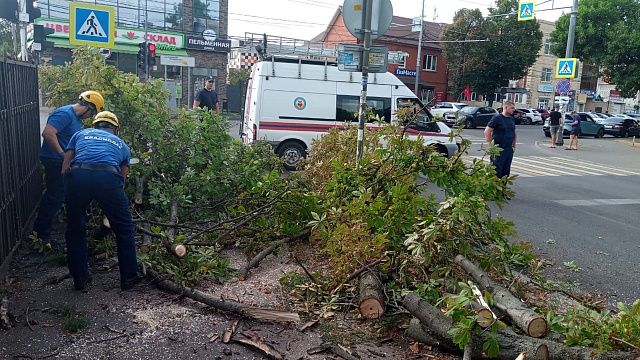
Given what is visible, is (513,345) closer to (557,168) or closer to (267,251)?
(267,251)

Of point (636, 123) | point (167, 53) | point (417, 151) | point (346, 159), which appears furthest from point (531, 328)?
point (636, 123)

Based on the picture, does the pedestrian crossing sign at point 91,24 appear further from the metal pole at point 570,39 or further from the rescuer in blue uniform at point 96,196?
the metal pole at point 570,39

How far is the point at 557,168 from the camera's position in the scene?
16.6 metres

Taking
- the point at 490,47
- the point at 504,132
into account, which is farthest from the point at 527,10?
the point at 490,47

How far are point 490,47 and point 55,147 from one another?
43.2 metres

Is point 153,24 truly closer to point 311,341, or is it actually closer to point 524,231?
point 524,231

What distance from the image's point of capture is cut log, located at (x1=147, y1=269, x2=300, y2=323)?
4.43 metres

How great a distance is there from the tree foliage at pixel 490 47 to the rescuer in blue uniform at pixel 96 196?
139ft

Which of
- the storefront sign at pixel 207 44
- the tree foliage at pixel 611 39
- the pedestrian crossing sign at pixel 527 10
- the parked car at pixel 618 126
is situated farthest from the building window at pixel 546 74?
the pedestrian crossing sign at pixel 527 10

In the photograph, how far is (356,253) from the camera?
16.0 feet

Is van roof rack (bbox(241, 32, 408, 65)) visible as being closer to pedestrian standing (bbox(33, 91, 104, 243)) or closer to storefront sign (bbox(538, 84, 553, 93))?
pedestrian standing (bbox(33, 91, 104, 243))

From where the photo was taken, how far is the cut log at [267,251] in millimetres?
5521

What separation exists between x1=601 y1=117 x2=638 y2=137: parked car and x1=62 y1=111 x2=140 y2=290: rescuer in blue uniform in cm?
3664

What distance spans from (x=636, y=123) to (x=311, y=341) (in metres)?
38.4
